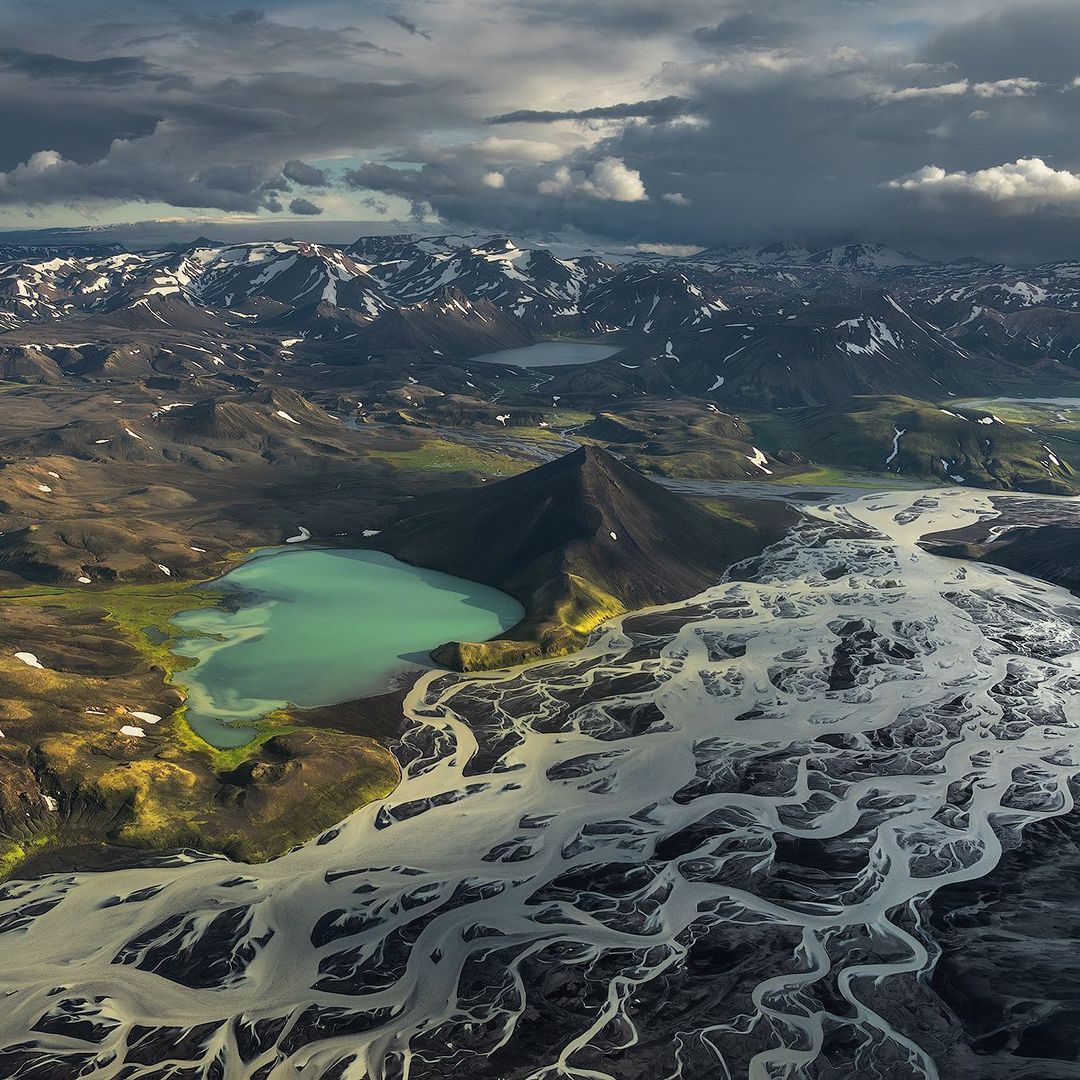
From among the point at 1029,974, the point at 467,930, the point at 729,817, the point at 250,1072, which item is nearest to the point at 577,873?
the point at 467,930

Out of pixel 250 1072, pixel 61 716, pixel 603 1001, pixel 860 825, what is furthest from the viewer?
pixel 61 716

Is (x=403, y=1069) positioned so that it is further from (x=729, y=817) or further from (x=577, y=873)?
(x=729, y=817)

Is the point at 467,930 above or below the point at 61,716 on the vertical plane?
below

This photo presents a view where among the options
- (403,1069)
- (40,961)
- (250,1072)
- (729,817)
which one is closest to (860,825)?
(729,817)

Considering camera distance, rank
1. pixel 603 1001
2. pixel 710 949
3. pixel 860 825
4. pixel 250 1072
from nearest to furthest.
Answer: pixel 250 1072 < pixel 603 1001 < pixel 710 949 < pixel 860 825

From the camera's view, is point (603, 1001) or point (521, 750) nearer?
point (603, 1001)

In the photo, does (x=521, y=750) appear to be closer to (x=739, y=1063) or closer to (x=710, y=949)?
(x=710, y=949)
